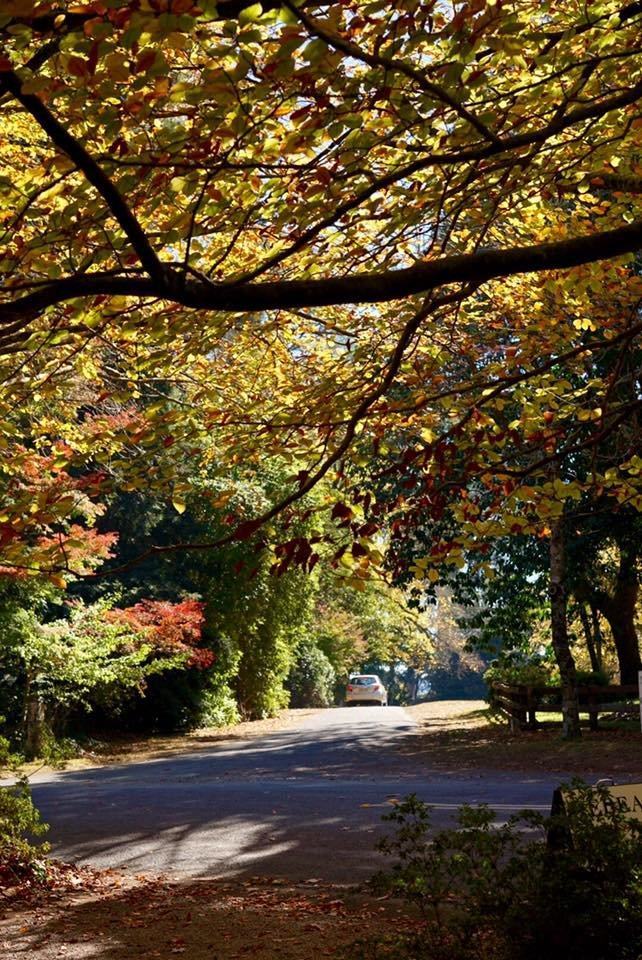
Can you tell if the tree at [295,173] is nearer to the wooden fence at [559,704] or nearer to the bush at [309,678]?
the wooden fence at [559,704]

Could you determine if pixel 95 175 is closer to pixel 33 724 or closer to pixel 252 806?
pixel 252 806

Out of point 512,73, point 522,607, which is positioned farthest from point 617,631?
point 512,73

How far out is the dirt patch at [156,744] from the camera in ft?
67.0

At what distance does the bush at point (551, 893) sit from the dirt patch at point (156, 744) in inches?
555

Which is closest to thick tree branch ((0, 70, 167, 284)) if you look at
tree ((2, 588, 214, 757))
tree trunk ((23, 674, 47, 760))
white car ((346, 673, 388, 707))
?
tree ((2, 588, 214, 757))

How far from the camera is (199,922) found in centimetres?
691

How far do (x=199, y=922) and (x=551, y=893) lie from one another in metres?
2.96

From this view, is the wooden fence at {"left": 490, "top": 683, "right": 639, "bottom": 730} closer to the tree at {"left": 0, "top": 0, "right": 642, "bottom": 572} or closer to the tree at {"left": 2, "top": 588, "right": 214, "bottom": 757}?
the tree at {"left": 2, "top": 588, "right": 214, "bottom": 757}

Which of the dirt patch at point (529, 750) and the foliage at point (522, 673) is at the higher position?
the foliage at point (522, 673)

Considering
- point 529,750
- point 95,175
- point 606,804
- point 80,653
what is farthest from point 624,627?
point 95,175

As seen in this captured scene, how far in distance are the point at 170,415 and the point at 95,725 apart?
20.1m

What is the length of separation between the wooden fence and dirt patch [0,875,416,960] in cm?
1364

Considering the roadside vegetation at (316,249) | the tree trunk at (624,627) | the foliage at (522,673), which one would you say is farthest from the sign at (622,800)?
the tree trunk at (624,627)

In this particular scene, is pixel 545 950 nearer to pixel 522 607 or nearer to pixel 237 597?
pixel 522 607
